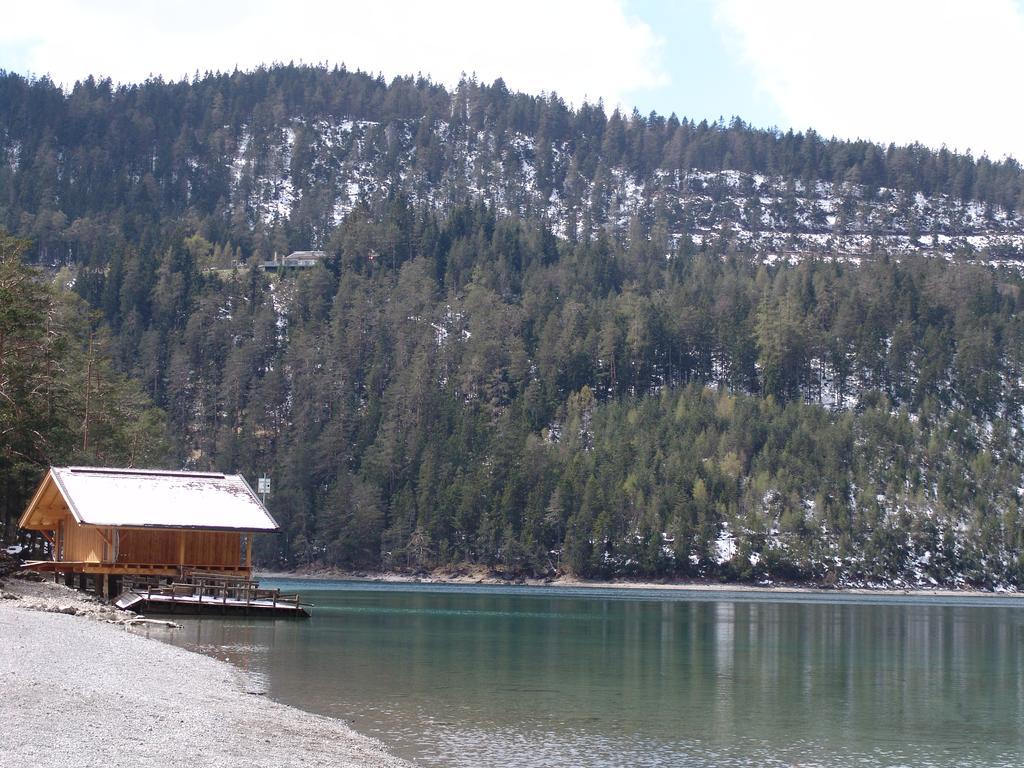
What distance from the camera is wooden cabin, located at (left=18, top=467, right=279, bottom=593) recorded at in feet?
181

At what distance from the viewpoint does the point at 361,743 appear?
24.6m

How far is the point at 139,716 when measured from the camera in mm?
22562

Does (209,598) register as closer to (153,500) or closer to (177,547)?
(177,547)

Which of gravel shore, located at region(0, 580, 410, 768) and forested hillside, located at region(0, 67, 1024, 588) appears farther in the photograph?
forested hillside, located at region(0, 67, 1024, 588)

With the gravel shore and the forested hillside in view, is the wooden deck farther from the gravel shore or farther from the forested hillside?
the forested hillside

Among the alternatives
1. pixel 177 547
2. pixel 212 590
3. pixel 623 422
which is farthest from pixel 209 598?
pixel 623 422

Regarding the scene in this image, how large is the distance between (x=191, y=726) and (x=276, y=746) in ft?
4.95

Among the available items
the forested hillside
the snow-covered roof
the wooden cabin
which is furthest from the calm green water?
the forested hillside

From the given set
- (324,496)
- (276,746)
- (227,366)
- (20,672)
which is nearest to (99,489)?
(20,672)

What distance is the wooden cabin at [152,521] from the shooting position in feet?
181

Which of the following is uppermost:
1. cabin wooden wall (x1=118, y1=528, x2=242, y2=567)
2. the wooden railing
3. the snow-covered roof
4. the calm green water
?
the snow-covered roof

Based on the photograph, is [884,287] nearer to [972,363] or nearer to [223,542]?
[972,363]

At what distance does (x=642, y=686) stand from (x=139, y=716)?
58.2 ft

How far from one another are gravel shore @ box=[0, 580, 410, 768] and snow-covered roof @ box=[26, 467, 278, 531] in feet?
65.3
